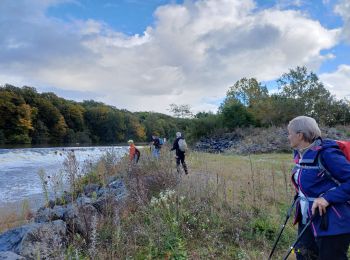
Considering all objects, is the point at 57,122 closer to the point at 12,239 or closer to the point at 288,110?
the point at 288,110

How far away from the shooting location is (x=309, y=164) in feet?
10.1

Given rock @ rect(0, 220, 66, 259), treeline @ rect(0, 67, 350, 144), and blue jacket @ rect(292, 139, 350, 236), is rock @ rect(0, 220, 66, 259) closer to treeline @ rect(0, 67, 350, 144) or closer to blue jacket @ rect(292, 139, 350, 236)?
blue jacket @ rect(292, 139, 350, 236)

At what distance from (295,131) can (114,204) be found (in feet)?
13.1

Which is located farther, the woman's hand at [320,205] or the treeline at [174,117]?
the treeline at [174,117]

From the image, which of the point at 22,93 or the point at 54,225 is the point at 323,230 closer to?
the point at 54,225

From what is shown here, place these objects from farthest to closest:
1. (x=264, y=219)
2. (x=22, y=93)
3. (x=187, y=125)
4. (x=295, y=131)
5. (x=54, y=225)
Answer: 1. (x=22, y=93)
2. (x=187, y=125)
3. (x=264, y=219)
4. (x=54, y=225)
5. (x=295, y=131)

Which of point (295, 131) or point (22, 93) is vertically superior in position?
point (22, 93)

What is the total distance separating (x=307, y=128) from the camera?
3.16 m

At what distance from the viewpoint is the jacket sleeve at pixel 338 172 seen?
282 cm

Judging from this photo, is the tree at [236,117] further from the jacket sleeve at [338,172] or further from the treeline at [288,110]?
the jacket sleeve at [338,172]

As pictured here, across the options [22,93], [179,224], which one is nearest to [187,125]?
[22,93]

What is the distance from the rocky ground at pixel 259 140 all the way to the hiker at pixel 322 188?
22.9 m

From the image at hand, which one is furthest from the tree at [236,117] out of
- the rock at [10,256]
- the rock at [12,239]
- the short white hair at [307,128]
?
the short white hair at [307,128]

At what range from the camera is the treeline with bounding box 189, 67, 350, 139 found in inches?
1553
